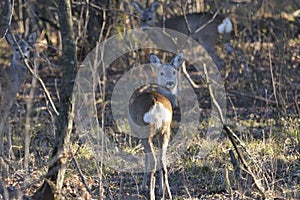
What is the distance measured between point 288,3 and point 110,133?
20.3 feet

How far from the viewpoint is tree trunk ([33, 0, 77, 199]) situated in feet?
18.1

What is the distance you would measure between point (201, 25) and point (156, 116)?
6.55 meters

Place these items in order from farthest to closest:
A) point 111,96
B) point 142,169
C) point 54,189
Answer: point 111,96 < point 142,169 < point 54,189

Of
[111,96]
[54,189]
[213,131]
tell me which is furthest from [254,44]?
[54,189]

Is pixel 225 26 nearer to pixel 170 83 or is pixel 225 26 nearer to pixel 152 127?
pixel 170 83

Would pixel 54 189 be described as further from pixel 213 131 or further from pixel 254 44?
pixel 254 44

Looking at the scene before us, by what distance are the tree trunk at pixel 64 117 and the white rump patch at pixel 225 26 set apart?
7935 mm

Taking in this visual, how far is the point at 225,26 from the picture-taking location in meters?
13.3

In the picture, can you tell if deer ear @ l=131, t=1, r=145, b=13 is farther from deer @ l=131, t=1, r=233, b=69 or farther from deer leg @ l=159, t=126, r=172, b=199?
deer leg @ l=159, t=126, r=172, b=199

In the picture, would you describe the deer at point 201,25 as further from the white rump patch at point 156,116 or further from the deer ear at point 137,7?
the white rump patch at point 156,116

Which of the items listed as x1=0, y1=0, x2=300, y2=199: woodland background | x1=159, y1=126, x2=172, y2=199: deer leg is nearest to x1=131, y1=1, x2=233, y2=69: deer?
x1=0, y1=0, x2=300, y2=199: woodland background

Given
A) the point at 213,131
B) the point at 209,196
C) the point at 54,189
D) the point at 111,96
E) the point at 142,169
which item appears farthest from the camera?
the point at 111,96

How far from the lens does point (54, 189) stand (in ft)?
18.1

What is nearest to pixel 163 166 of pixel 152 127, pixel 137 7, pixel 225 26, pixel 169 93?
pixel 152 127
